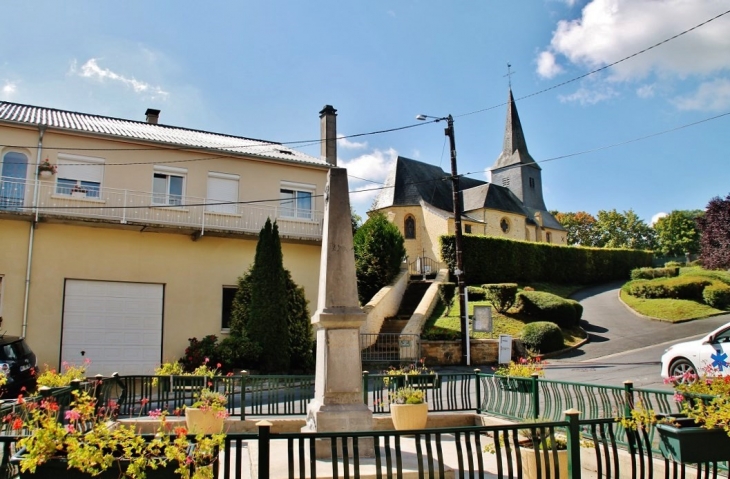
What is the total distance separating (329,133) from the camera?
23.5 metres

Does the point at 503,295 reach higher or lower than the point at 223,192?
lower

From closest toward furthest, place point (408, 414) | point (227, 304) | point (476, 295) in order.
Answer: point (408, 414) < point (227, 304) < point (476, 295)

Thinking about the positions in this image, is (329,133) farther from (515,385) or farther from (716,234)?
(716,234)

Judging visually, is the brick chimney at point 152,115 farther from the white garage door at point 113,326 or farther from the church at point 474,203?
the church at point 474,203

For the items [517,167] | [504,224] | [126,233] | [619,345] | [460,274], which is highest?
[517,167]

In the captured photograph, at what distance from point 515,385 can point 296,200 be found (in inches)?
549

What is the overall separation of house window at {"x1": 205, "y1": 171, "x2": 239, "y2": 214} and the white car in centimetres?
1427

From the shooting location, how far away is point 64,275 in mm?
15938

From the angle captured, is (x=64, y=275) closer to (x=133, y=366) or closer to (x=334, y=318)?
(x=133, y=366)

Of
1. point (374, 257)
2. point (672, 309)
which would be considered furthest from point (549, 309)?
point (374, 257)

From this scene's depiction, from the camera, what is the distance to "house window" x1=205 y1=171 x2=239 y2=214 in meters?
19.1

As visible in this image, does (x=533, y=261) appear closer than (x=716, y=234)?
Yes

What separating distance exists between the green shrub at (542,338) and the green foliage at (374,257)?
707 cm

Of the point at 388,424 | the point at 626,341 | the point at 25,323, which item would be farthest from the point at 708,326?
the point at 25,323
